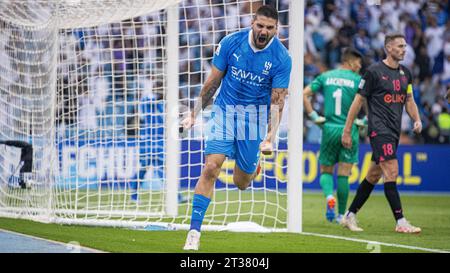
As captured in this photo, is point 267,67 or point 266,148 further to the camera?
point 267,67

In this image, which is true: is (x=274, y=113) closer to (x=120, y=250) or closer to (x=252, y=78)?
(x=252, y=78)

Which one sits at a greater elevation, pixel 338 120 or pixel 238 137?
pixel 338 120

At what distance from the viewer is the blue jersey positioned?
9070 millimetres

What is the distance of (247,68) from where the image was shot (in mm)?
9102

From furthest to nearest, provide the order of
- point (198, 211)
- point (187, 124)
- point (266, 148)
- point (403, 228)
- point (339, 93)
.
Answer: point (339, 93) < point (403, 228) < point (198, 211) < point (187, 124) < point (266, 148)

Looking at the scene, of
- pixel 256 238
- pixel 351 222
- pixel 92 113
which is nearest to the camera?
pixel 256 238

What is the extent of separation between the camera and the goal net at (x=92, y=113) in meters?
12.0

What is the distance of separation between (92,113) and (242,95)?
249 inches

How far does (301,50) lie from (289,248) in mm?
2661

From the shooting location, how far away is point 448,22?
24016 mm

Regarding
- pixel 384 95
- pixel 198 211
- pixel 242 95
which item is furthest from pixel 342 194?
pixel 198 211

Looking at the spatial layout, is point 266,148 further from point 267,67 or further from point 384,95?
point 384,95

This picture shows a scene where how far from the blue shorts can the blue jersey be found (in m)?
0.16
